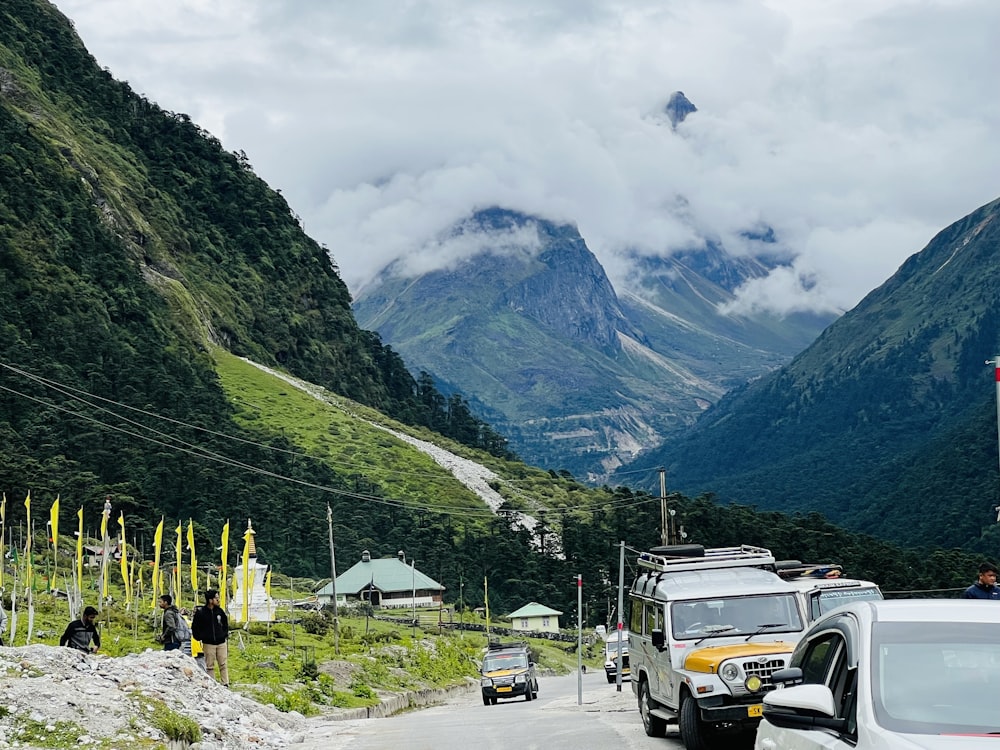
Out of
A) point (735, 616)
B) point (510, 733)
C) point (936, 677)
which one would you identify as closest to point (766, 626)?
point (735, 616)

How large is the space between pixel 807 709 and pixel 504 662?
32.9 m

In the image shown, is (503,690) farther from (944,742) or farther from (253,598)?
(253,598)

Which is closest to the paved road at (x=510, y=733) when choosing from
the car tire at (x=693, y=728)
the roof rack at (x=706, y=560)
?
the car tire at (x=693, y=728)

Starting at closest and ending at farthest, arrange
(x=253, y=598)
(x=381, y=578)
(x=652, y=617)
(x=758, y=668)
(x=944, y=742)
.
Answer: (x=944, y=742) < (x=758, y=668) < (x=652, y=617) < (x=253, y=598) < (x=381, y=578)

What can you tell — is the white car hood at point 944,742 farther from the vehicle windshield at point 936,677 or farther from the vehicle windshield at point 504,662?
the vehicle windshield at point 504,662

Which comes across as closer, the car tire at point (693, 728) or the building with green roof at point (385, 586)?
the car tire at point (693, 728)

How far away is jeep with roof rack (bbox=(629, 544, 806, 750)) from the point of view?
14.4 meters

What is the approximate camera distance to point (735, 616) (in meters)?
16.2

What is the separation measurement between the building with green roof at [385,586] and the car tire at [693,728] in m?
93.3

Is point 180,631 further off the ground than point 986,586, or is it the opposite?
point 986,586

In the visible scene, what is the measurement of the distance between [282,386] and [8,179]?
1733 inches

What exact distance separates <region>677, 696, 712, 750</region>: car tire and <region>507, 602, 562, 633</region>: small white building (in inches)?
3612

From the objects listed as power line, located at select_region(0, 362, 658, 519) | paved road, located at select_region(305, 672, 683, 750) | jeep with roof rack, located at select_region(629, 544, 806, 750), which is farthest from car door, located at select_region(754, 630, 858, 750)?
power line, located at select_region(0, 362, 658, 519)

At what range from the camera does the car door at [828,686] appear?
264 inches
